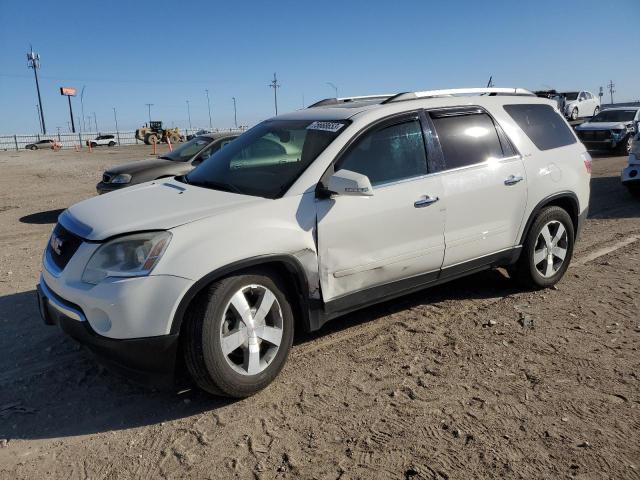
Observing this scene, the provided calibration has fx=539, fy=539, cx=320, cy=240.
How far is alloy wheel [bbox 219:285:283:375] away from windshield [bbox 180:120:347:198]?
27.2 inches

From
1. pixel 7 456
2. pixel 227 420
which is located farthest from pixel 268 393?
pixel 7 456

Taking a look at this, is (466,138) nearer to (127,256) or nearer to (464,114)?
(464,114)

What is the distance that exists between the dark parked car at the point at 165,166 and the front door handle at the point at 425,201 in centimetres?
537

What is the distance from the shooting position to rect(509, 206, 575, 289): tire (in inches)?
191

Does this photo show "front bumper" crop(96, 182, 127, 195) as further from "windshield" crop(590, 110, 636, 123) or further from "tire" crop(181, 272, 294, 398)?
"windshield" crop(590, 110, 636, 123)

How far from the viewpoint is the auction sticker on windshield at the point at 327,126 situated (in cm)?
390

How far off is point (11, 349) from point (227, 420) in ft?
6.72

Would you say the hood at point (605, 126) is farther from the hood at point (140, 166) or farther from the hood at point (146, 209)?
the hood at point (146, 209)

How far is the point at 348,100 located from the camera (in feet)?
17.4

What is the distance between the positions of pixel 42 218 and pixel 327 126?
780 cm

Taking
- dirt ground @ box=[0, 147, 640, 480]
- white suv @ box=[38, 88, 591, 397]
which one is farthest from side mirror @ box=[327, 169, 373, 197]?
dirt ground @ box=[0, 147, 640, 480]

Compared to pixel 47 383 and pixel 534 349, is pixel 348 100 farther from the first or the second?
pixel 47 383

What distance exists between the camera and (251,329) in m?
3.27

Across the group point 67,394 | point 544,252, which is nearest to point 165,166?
point 67,394
